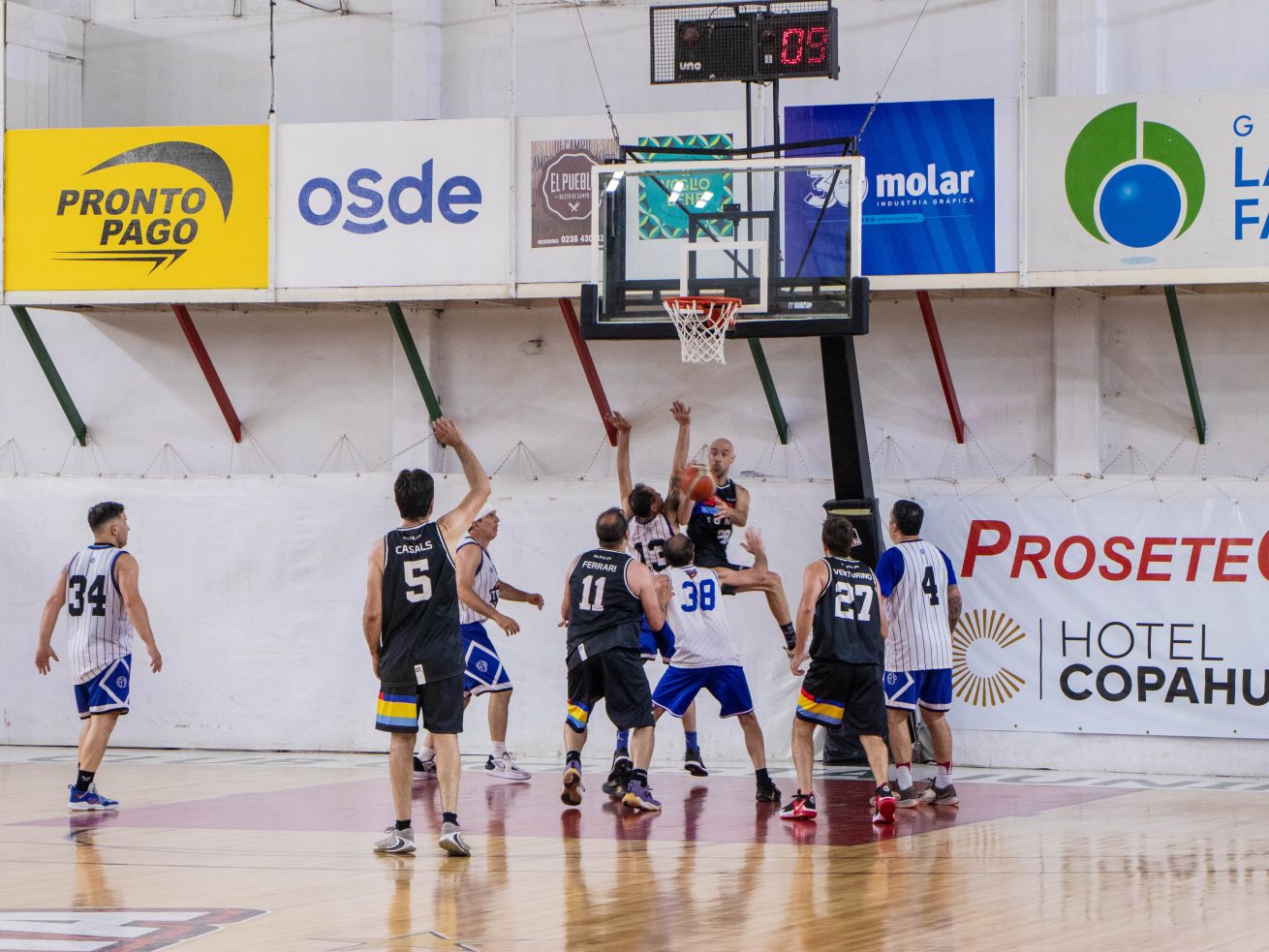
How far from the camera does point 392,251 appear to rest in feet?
50.3

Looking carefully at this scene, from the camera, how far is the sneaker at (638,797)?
11.3m

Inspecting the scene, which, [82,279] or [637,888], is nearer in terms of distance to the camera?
[637,888]

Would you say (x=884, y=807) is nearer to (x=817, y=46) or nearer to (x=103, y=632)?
(x=103, y=632)

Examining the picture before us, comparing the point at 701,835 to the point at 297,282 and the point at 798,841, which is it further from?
the point at 297,282

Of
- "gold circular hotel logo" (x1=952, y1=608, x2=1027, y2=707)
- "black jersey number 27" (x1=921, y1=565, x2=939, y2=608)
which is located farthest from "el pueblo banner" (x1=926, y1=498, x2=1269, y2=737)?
"black jersey number 27" (x1=921, y1=565, x2=939, y2=608)

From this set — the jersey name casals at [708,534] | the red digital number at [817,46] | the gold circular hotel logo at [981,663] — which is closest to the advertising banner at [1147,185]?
the red digital number at [817,46]

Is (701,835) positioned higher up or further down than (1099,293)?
further down

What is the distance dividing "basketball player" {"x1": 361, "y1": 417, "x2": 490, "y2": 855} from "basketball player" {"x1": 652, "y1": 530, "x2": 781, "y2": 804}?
9.28ft

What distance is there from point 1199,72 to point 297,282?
8.55 meters

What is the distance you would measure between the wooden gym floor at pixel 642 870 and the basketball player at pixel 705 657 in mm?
519

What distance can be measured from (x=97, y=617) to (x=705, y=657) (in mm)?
4307

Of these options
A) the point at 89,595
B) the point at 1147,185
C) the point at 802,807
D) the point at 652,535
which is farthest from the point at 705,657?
the point at 1147,185

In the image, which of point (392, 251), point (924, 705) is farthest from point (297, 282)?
point (924, 705)

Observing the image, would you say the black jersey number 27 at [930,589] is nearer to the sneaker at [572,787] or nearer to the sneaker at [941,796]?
the sneaker at [941,796]
